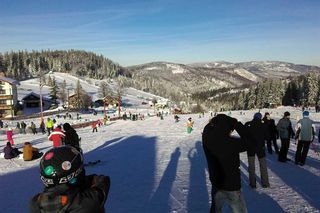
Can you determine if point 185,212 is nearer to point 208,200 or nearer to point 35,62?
point 208,200

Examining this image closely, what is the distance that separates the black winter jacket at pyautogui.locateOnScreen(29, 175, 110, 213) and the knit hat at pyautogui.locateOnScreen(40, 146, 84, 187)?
2.1 inches

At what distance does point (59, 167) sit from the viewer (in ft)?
8.75

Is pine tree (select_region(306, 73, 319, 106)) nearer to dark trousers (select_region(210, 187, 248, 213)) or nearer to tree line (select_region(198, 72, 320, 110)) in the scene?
tree line (select_region(198, 72, 320, 110))

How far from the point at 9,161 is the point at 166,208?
34.5ft

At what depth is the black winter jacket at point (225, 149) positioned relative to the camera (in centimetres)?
478

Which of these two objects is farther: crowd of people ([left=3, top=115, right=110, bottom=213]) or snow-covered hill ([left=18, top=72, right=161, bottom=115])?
snow-covered hill ([left=18, top=72, right=161, bottom=115])

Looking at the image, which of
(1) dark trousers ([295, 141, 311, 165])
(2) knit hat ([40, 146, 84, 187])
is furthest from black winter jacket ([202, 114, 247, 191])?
(1) dark trousers ([295, 141, 311, 165])

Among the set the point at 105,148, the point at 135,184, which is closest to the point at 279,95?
the point at 105,148

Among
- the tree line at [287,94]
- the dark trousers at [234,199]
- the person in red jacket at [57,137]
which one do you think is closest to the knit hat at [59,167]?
the dark trousers at [234,199]

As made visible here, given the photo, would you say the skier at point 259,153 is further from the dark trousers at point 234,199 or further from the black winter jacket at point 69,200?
the black winter jacket at point 69,200

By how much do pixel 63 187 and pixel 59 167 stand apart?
157 millimetres

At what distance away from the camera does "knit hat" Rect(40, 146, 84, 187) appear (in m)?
2.67

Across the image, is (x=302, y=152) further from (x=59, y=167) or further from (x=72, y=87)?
(x=72, y=87)

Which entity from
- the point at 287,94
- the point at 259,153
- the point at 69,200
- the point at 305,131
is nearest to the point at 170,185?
the point at 259,153
